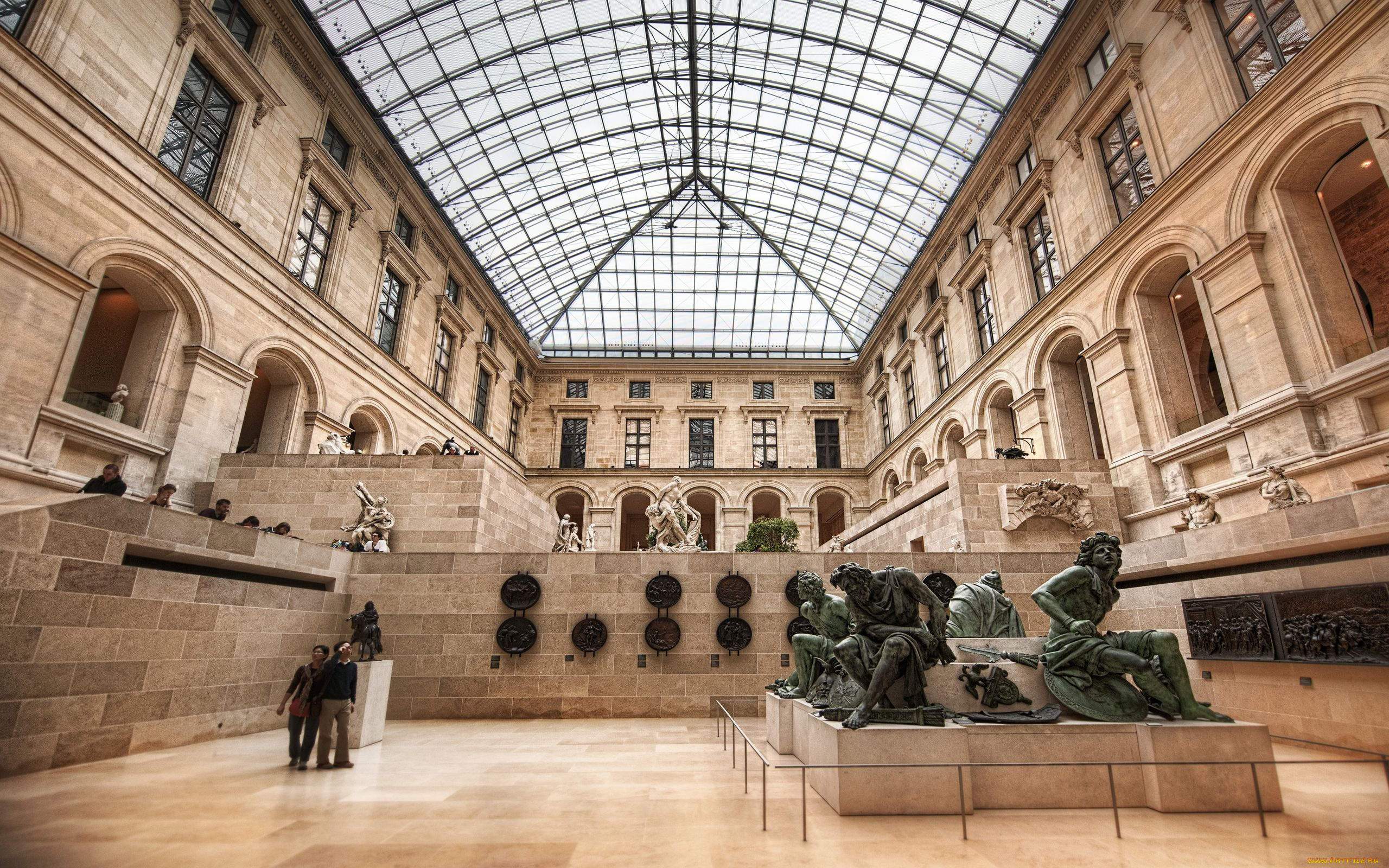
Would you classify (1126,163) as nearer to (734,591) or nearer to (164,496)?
(734,591)

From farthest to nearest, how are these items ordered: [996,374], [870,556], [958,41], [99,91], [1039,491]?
[996,374], [958,41], [1039,491], [870,556], [99,91]

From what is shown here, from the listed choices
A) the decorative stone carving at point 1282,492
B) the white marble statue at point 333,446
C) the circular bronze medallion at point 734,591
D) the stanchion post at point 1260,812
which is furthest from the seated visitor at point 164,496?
the decorative stone carving at point 1282,492

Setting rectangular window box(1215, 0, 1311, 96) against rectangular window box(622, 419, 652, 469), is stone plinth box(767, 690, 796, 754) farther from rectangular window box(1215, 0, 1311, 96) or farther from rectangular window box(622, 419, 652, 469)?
rectangular window box(622, 419, 652, 469)

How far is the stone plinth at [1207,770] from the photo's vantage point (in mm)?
5207

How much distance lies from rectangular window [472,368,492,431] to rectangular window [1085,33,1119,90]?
26734 mm

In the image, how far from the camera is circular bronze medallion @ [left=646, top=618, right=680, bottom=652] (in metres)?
12.1

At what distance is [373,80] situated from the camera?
21.0m

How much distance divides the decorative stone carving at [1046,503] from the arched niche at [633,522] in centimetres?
2284

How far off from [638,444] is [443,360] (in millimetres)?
12473

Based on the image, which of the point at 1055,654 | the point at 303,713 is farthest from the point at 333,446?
the point at 1055,654

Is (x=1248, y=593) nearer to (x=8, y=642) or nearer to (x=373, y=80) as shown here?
(x=8, y=642)

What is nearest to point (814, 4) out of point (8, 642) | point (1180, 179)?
point (1180, 179)

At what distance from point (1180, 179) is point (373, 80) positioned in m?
24.0

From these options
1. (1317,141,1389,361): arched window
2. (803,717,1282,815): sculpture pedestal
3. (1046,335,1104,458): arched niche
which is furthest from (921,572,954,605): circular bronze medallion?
(1317,141,1389,361): arched window
